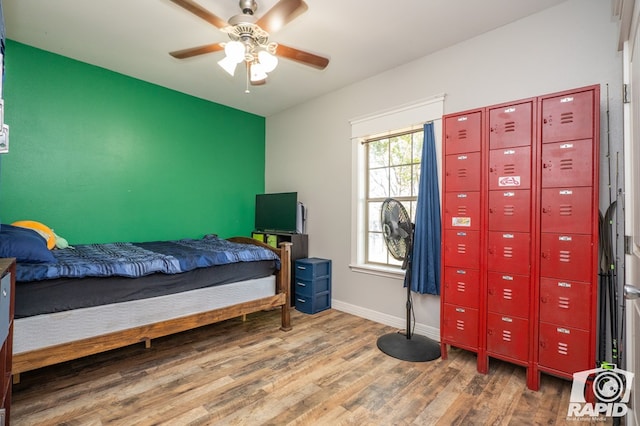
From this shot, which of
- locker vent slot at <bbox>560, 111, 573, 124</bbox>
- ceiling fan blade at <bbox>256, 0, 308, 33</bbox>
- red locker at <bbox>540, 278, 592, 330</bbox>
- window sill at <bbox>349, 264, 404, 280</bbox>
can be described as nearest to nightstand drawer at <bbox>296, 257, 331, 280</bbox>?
window sill at <bbox>349, 264, 404, 280</bbox>

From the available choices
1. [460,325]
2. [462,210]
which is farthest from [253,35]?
[460,325]

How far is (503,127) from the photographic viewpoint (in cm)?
223

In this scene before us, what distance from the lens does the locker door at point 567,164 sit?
1.92 m

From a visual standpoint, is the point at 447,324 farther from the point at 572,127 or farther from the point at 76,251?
Result: the point at 76,251

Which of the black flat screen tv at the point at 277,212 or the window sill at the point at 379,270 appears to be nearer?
the window sill at the point at 379,270

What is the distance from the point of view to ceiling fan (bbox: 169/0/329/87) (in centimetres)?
177

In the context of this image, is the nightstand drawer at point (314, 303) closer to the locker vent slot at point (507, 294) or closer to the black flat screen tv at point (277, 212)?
the black flat screen tv at point (277, 212)

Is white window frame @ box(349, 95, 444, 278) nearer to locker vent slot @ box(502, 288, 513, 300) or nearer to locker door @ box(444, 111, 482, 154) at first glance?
locker door @ box(444, 111, 482, 154)

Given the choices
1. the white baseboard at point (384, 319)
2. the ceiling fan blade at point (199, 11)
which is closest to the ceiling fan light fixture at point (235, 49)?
the ceiling fan blade at point (199, 11)

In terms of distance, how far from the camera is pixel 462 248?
2436 mm

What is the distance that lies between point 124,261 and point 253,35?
1.86m

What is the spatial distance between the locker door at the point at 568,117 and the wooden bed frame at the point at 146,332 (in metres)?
2.38

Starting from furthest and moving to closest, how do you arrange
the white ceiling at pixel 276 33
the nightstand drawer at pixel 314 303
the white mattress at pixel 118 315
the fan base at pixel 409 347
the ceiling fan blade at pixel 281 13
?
the nightstand drawer at pixel 314 303 → the fan base at pixel 409 347 → the white ceiling at pixel 276 33 → the white mattress at pixel 118 315 → the ceiling fan blade at pixel 281 13

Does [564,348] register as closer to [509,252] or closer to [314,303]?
[509,252]
